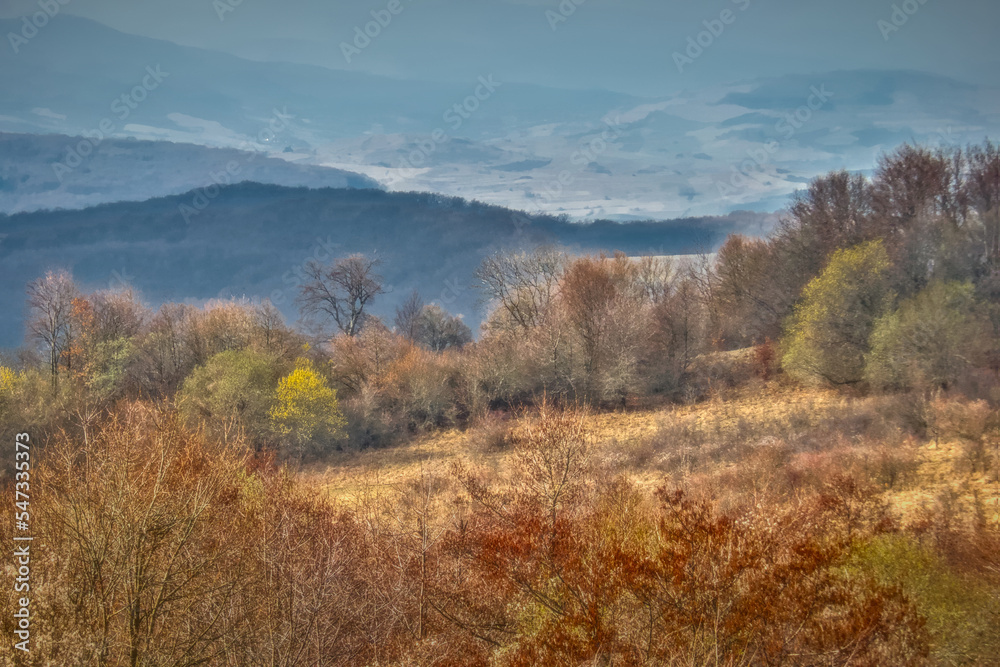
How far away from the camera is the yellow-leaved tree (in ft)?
113

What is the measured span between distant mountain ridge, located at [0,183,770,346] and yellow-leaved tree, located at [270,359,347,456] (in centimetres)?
9738

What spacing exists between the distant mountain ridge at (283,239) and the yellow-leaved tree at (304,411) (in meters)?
97.4

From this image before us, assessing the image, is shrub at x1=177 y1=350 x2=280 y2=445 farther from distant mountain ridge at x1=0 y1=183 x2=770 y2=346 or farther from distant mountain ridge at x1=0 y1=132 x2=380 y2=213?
distant mountain ridge at x1=0 y1=132 x2=380 y2=213

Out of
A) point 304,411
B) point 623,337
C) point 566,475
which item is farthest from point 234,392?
point 566,475

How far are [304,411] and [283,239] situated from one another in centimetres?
14278

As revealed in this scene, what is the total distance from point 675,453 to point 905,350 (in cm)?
1205

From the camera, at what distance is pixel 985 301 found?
2916 centimetres

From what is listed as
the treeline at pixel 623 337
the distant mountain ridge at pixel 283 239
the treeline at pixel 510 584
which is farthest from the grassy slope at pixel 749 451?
the distant mountain ridge at pixel 283 239

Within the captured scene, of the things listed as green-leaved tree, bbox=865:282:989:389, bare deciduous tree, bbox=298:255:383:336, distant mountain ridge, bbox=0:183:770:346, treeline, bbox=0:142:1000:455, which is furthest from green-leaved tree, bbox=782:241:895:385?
distant mountain ridge, bbox=0:183:770:346

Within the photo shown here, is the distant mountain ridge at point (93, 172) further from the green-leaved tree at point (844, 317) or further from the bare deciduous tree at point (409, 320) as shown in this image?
the green-leaved tree at point (844, 317)

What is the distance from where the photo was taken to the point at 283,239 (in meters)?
165

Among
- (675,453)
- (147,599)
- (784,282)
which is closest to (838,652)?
(147,599)

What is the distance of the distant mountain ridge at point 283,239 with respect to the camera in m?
143

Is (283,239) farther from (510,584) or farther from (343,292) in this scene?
(510,584)
